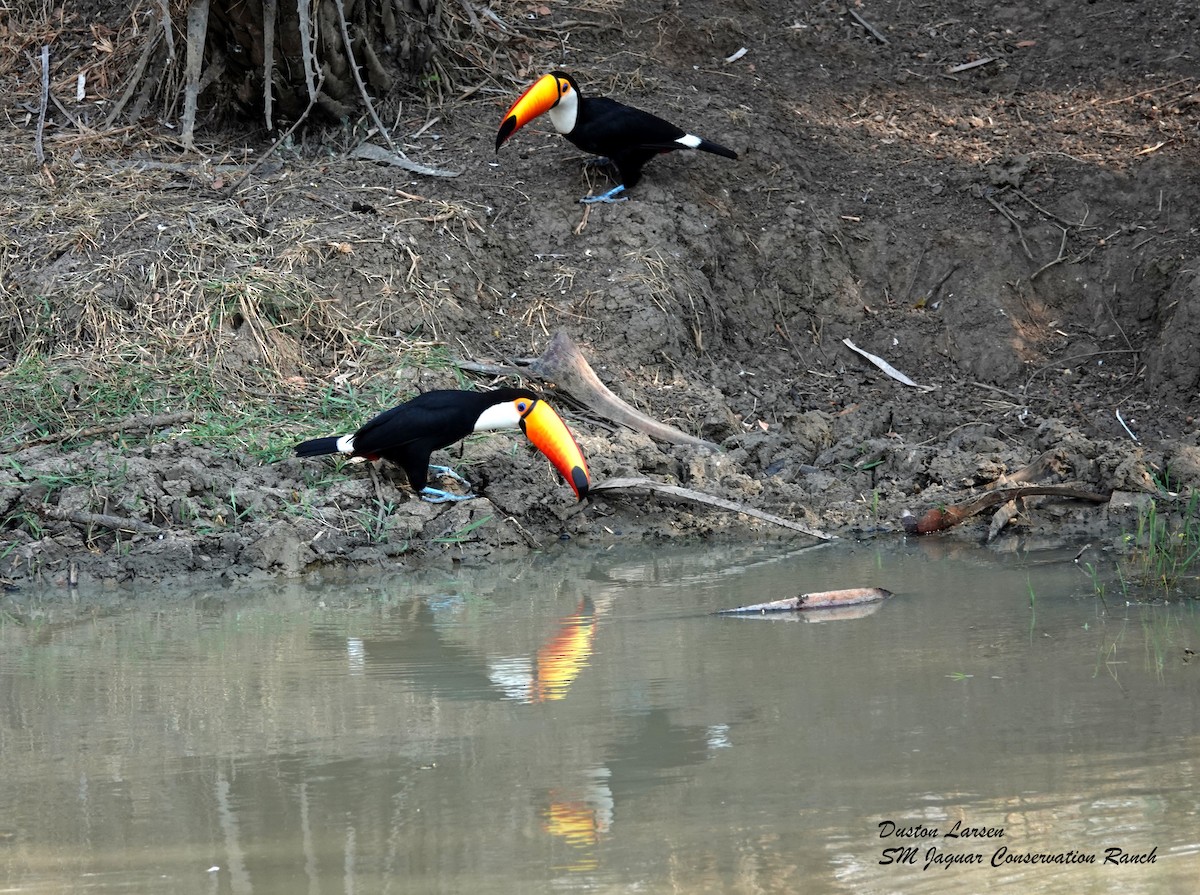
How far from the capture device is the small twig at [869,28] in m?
11.0

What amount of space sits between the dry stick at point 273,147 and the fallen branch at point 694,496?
3454 millimetres

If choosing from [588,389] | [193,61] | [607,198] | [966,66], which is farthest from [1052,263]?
[193,61]

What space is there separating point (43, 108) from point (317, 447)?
178 inches

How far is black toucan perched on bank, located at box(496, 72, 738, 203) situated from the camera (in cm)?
869

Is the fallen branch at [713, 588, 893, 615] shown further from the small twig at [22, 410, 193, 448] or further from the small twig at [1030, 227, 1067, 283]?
the small twig at [1030, 227, 1067, 283]

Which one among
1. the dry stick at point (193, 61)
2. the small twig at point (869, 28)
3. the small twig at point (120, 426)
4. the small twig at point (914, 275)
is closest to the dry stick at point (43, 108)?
the dry stick at point (193, 61)

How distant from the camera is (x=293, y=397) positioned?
7.77 m

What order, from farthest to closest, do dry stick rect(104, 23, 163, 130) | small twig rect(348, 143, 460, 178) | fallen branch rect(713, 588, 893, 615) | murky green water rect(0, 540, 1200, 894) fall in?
1. dry stick rect(104, 23, 163, 130)
2. small twig rect(348, 143, 460, 178)
3. fallen branch rect(713, 588, 893, 615)
4. murky green water rect(0, 540, 1200, 894)

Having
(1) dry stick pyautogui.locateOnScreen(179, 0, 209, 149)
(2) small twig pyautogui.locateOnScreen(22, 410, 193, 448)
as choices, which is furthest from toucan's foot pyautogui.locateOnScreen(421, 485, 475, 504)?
(1) dry stick pyautogui.locateOnScreen(179, 0, 209, 149)

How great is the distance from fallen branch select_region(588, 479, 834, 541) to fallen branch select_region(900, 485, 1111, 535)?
0.50m

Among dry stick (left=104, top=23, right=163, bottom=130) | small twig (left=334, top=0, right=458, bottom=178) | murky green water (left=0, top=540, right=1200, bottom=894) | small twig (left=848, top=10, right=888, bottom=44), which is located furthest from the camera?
small twig (left=848, top=10, right=888, bottom=44)

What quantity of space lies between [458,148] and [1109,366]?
4.56m

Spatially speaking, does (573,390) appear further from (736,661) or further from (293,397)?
(736,661)

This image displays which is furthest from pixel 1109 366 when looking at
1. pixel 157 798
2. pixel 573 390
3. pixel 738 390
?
pixel 157 798
